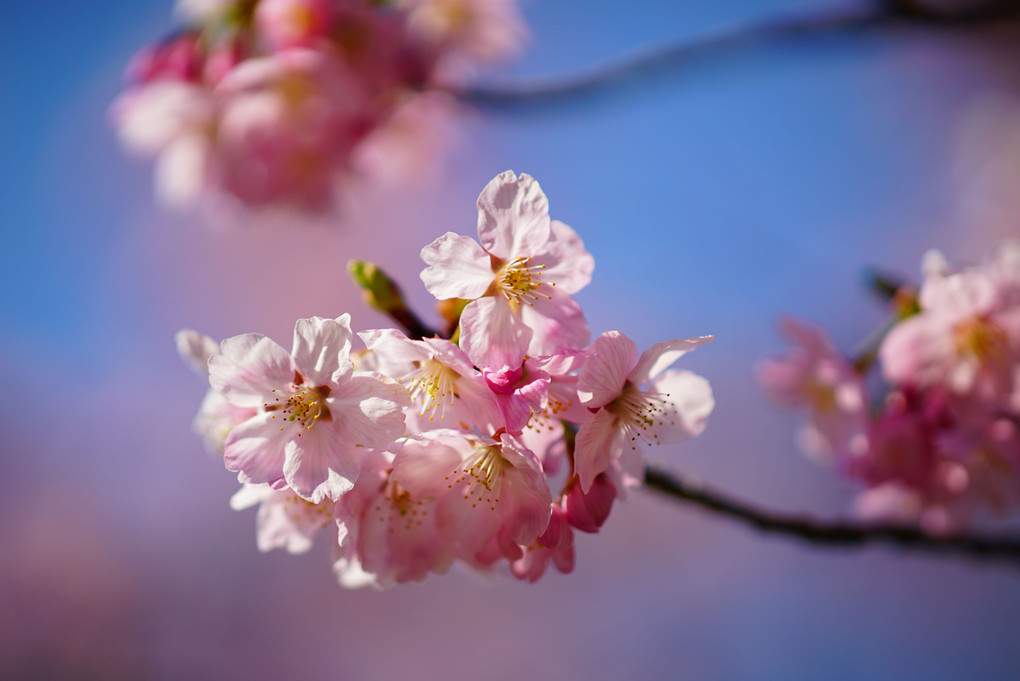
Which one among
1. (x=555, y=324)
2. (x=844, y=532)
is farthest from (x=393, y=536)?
(x=844, y=532)

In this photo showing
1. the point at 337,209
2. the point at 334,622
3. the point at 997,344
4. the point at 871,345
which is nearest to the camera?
the point at 997,344

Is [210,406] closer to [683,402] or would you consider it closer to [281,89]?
[683,402]

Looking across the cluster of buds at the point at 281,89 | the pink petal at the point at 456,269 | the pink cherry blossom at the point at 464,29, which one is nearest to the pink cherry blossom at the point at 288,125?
the cluster of buds at the point at 281,89

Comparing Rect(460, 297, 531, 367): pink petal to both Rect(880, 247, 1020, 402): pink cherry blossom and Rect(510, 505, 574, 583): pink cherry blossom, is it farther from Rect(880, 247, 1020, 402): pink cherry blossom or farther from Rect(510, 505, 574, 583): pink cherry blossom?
Rect(880, 247, 1020, 402): pink cherry blossom

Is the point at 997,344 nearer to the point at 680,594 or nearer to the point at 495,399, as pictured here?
the point at 495,399

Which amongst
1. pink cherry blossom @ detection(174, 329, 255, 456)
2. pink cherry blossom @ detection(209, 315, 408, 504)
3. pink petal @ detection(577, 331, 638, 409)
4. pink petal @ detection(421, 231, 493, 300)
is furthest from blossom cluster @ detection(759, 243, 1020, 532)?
pink cherry blossom @ detection(174, 329, 255, 456)

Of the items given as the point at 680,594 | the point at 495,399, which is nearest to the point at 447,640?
the point at 680,594

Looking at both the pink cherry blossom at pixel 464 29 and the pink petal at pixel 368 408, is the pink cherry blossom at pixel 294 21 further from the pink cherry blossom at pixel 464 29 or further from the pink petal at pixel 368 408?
the pink petal at pixel 368 408
